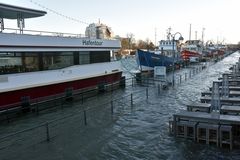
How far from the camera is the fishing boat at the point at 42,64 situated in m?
18.4

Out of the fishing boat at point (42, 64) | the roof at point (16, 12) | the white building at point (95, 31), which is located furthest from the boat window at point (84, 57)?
the roof at point (16, 12)

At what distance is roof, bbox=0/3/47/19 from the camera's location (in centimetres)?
1927

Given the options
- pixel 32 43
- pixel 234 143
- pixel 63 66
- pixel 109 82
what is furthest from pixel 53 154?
pixel 109 82

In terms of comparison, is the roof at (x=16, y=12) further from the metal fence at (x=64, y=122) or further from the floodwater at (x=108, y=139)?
the floodwater at (x=108, y=139)

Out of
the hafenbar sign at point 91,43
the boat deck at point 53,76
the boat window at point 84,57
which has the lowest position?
the boat deck at point 53,76

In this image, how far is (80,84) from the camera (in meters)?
24.7

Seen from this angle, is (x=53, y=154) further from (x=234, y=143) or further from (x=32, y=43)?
(x=32, y=43)

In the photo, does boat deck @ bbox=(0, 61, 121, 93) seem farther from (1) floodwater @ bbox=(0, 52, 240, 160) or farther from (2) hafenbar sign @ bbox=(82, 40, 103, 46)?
(1) floodwater @ bbox=(0, 52, 240, 160)

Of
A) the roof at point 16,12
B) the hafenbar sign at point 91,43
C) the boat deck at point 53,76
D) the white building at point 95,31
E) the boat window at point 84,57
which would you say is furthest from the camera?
the white building at point 95,31

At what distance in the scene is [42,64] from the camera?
21062mm

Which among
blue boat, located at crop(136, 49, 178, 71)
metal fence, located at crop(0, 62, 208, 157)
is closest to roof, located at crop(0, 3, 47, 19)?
metal fence, located at crop(0, 62, 208, 157)

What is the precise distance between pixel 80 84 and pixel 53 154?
13.5 meters

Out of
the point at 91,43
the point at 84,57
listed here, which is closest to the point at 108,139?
the point at 84,57

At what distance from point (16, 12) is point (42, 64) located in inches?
145
